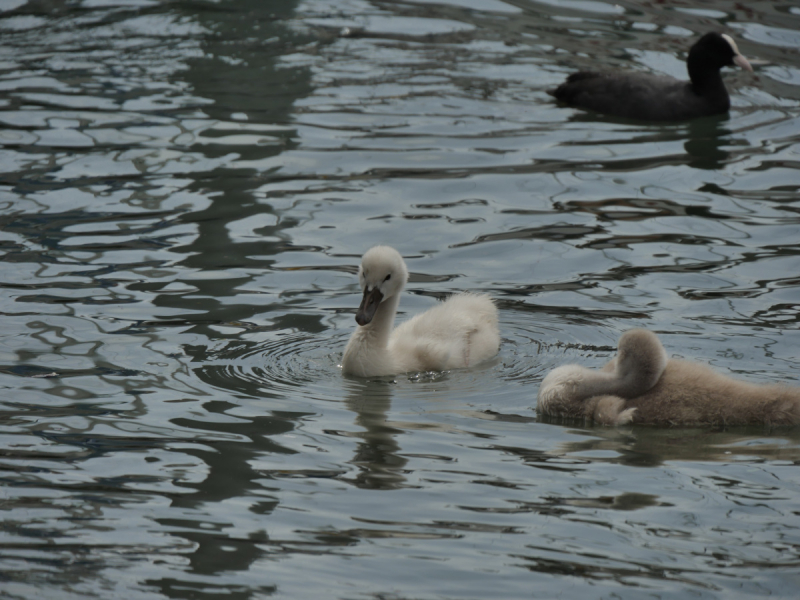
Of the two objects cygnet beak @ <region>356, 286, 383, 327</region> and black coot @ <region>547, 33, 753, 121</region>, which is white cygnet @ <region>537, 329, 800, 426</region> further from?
black coot @ <region>547, 33, 753, 121</region>

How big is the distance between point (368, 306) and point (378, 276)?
0.61 feet

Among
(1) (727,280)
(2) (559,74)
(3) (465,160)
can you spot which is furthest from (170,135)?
(1) (727,280)

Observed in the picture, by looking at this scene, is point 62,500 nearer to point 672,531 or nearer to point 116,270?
point 672,531

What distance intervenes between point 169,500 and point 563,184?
5.98m

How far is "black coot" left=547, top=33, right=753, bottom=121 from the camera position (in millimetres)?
11828

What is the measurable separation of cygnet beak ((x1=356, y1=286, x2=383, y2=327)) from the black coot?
6071 mm

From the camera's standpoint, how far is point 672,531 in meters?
4.65

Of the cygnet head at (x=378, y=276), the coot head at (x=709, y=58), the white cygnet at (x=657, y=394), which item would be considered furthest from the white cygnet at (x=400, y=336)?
the coot head at (x=709, y=58)

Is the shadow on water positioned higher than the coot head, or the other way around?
the coot head

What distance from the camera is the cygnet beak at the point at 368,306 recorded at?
6.58 m

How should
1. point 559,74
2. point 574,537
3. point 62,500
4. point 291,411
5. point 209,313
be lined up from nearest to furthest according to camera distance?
point 574,537
point 62,500
point 291,411
point 209,313
point 559,74

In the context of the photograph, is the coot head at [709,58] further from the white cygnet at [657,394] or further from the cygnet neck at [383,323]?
the white cygnet at [657,394]

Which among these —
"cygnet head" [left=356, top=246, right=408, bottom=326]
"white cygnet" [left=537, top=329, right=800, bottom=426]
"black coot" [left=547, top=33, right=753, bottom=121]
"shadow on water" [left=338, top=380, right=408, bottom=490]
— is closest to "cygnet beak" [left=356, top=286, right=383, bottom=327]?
"cygnet head" [left=356, top=246, right=408, bottom=326]

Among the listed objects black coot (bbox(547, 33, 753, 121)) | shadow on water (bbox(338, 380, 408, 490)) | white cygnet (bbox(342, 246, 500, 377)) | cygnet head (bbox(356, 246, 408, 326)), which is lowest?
shadow on water (bbox(338, 380, 408, 490))
